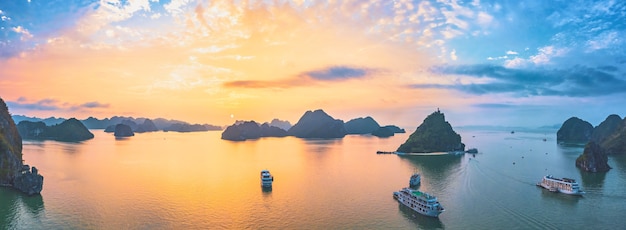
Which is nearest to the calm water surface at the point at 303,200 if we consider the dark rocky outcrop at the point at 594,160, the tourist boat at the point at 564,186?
the tourist boat at the point at 564,186

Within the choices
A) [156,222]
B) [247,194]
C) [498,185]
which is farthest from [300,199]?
[498,185]

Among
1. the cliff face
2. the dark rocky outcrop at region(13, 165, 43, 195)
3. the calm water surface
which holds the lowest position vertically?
the calm water surface

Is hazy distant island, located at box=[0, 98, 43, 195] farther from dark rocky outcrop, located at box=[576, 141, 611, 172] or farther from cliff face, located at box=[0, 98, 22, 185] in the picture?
dark rocky outcrop, located at box=[576, 141, 611, 172]

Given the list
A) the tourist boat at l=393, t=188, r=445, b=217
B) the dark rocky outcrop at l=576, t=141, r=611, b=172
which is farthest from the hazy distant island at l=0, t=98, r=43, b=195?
the dark rocky outcrop at l=576, t=141, r=611, b=172

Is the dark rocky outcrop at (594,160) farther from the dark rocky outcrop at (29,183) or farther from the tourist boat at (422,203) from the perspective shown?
the dark rocky outcrop at (29,183)

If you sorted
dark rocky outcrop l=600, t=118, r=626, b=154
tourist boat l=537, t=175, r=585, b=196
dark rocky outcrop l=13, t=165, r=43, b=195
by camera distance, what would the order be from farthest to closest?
dark rocky outcrop l=600, t=118, r=626, b=154, tourist boat l=537, t=175, r=585, b=196, dark rocky outcrop l=13, t=165, r=43, b=195

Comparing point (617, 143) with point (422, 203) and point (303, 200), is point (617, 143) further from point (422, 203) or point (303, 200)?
point (303, 200)

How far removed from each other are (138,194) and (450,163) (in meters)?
144

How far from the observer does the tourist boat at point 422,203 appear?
69.8 m

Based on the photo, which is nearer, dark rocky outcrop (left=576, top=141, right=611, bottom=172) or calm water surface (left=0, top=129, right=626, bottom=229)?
calm water surface (left=0, top=129, right=626, bottom=229)

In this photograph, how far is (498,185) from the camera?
105875mm

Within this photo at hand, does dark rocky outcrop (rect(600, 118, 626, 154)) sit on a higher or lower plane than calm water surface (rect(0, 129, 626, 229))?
higher

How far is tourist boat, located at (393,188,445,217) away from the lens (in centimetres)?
6975

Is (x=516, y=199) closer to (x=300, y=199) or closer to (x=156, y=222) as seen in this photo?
(x=300, y=199)
